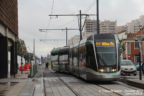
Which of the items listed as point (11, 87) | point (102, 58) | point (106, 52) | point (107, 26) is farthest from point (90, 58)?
point (107, 26)

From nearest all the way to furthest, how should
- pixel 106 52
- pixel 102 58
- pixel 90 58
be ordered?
pixel 102 58
pixel 106 52
pixel 90 58

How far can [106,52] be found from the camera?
1903 centimetres

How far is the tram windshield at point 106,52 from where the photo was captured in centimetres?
1880

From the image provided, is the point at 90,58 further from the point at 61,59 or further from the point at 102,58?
the point at 61,59

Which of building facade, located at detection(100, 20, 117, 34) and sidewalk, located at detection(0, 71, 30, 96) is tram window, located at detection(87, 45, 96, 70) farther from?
building facade, located at detection(100, 20, 117, 34)

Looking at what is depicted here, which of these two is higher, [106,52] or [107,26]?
[107,26]

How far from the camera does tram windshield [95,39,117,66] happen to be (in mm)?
18797

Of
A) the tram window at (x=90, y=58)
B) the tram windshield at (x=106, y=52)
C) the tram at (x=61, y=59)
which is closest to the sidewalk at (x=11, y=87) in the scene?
the tram window at (x=90, y=58)

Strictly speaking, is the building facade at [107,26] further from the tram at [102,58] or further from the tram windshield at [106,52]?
the tram windshield at [106,52]

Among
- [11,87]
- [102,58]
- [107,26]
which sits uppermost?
[107,26]

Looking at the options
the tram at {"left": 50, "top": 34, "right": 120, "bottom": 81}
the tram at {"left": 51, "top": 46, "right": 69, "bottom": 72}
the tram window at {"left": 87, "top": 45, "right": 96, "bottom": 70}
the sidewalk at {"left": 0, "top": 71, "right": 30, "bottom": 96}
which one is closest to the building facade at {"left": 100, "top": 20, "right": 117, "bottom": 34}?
the tram at {"left": 51, "top": 46, "right": 69, "bottom": 72}

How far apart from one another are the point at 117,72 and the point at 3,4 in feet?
34.8

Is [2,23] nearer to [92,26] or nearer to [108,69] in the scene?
[108,69]

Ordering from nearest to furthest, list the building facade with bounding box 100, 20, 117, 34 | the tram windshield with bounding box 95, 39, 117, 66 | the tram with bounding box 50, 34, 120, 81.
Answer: the tram with bounding box 50, 34, 120, 81, the tram windshield with bounding box 95, 39, 117, 66, the building facade with bounding box 100, 20, 117, 34
